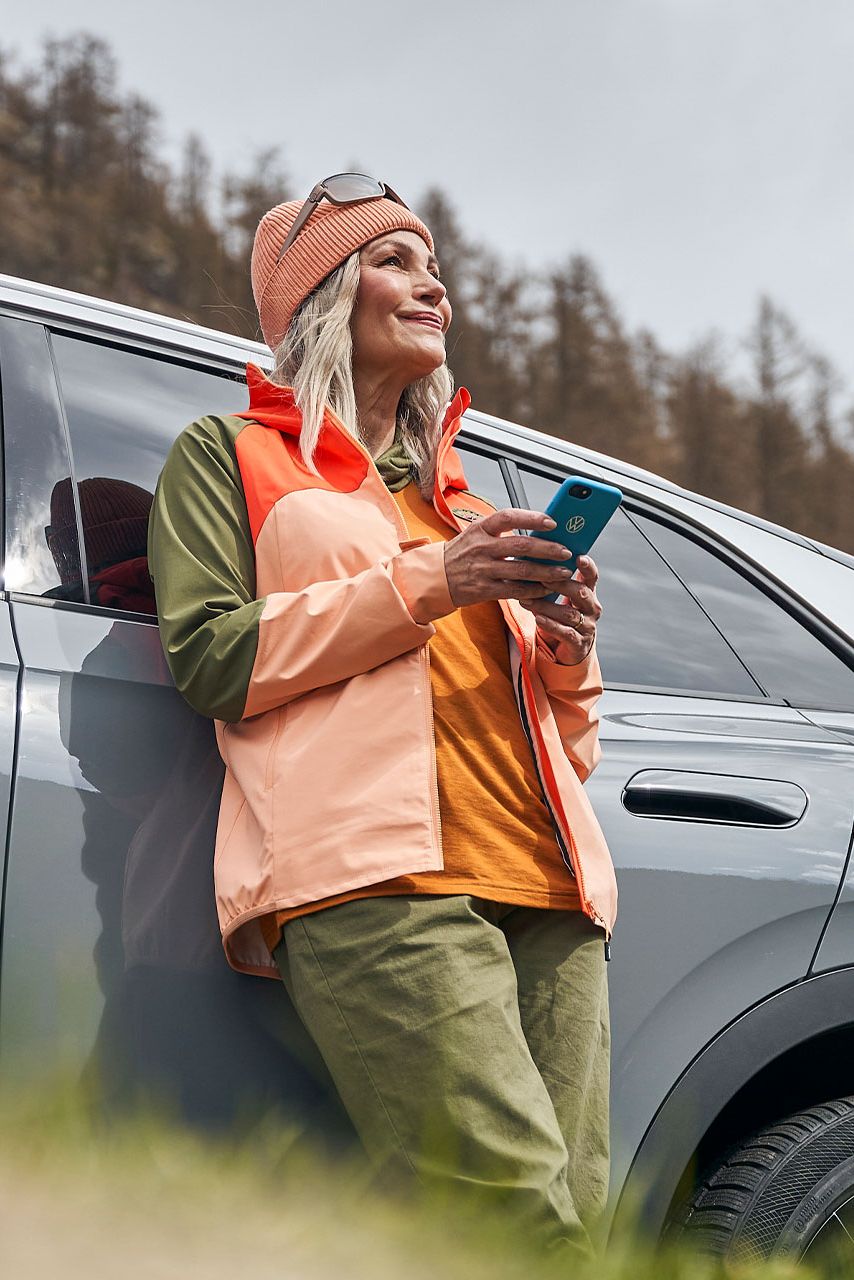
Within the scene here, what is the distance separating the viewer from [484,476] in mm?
2391

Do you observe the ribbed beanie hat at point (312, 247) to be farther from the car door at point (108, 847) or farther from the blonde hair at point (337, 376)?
the car door at point (108, 847)

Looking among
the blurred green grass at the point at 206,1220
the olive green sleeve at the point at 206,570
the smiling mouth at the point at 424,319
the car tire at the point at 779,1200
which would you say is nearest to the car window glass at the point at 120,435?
the olive green sleeve at the point at 206,570

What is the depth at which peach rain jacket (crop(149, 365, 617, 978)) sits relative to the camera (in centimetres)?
155

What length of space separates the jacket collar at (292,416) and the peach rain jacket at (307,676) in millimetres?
51

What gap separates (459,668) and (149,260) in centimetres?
3123

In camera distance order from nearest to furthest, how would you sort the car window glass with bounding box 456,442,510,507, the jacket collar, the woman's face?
the jacket collar
the woman's face
the car window glass with bounding box 456,442,510,507

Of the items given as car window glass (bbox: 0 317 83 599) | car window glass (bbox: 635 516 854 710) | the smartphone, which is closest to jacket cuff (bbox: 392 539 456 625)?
the smartphone

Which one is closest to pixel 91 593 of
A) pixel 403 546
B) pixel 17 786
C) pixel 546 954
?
pixel 17 786

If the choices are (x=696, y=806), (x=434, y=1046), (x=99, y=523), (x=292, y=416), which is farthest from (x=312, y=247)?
(x=434, y=1046)

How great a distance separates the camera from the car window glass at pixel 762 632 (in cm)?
241

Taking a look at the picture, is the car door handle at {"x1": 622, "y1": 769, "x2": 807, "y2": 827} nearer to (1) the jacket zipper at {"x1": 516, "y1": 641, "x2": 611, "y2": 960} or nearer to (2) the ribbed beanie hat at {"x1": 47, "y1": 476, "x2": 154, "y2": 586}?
(1) the jacket zipper at {"x1": 516, "y1": 641, "x2": 611, "y2": 960}

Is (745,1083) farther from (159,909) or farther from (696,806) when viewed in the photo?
(159,909)

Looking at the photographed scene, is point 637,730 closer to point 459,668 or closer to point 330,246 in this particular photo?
point 459,668

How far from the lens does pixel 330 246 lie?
217 cm
